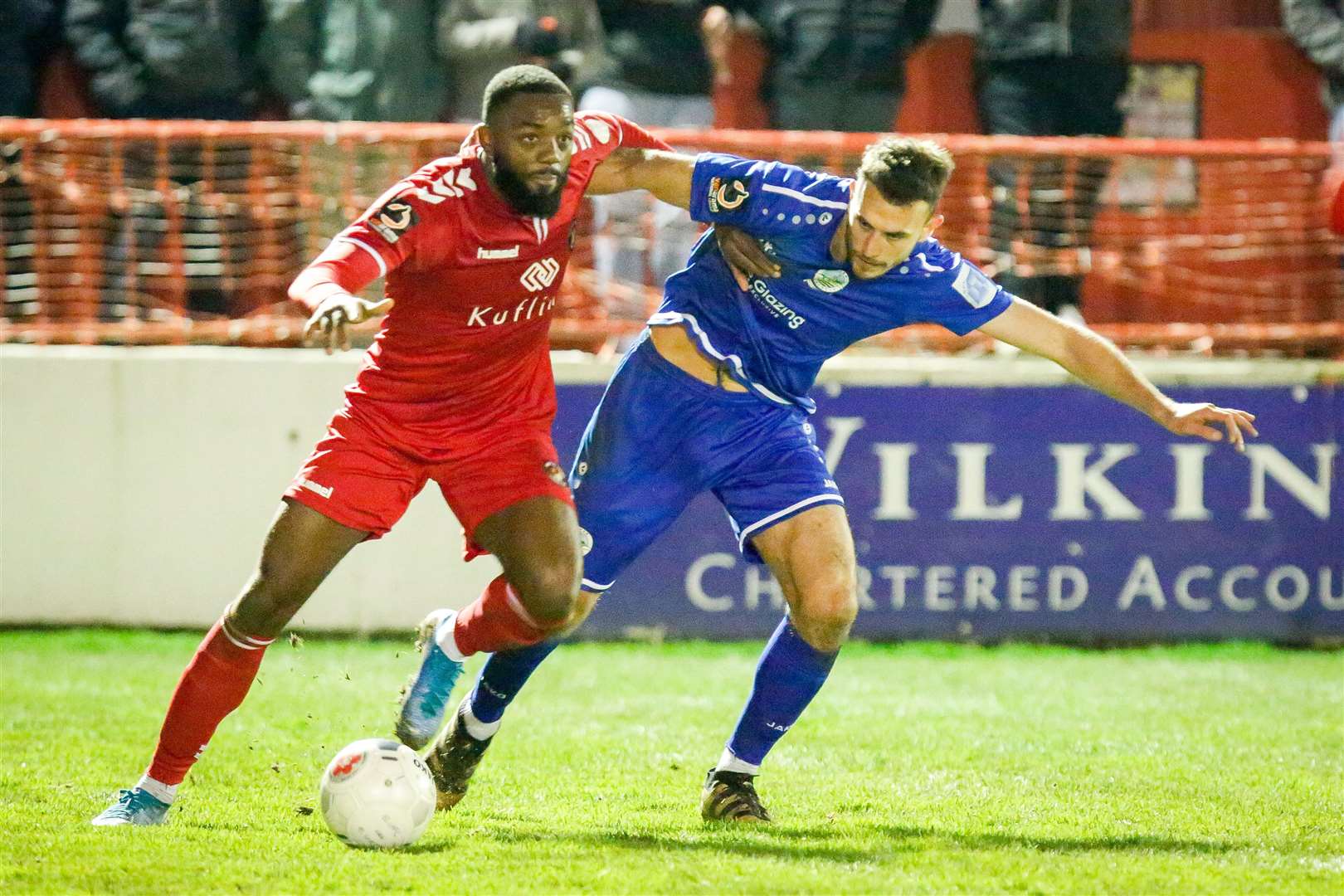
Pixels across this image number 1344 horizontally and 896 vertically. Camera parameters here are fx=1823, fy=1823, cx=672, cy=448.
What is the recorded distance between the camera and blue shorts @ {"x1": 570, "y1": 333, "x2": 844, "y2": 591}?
17.6 feet

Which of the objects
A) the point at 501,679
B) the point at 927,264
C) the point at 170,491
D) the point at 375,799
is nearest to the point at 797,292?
the point at 927,264

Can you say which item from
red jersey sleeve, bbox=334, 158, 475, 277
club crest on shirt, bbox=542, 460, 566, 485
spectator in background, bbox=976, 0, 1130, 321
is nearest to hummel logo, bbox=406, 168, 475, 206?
red jersey sleeve, bbox=334, 158, 475, 277

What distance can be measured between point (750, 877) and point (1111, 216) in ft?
18.7

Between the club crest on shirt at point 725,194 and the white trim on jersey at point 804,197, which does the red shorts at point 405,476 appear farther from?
the white trim on jersey at point 804,197

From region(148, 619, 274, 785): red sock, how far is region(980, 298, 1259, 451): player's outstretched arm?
2.28 meters

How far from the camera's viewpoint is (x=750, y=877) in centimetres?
430

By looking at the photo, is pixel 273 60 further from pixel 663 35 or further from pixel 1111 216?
pixel 1111 216

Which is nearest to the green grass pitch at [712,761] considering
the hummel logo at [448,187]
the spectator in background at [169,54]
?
the hummel logo at [448,187]

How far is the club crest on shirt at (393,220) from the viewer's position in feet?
15.6

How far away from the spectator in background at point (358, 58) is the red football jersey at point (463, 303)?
4.16 m

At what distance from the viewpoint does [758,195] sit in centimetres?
529

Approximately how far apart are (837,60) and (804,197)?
162 inches

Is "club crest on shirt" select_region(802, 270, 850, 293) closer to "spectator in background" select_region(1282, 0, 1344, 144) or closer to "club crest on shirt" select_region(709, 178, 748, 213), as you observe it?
"club crest on shirt" select_region(709, 178, 748, 213)

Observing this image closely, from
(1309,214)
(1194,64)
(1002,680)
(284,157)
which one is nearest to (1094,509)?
(1002,680)
